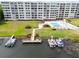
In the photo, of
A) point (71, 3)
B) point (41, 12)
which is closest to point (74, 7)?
point (71, 3)

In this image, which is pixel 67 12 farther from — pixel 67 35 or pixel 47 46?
pixel 47 46

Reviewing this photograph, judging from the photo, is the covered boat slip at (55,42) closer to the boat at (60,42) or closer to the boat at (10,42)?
the boat at (60,42)

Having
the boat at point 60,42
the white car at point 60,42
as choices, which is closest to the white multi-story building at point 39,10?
the boat at point 60,42

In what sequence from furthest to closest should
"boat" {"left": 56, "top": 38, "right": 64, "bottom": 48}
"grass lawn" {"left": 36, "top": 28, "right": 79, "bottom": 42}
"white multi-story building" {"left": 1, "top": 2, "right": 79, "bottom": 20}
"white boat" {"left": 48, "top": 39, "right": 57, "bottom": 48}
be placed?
1. "white multi-story building" {"left": 1, "top": 2, "right": 79, "bottom": 20}
2. "grass lawn" {"left": 36, "top": 28, "right": 79, "bottom": 42}
3. "white boat" {"left": 48, "top": 39, "right": 57, "bottom": 48}
4. "boat" {"left": 56, "top": 38, "right": 64, "bottom": 48}

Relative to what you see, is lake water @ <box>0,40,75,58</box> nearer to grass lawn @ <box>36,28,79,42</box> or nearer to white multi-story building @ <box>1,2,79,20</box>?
grass lawn @ <box>36,28,79,42</box>

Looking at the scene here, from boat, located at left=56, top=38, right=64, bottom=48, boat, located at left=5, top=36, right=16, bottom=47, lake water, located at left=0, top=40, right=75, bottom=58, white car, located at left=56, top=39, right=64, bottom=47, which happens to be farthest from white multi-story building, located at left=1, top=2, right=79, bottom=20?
lake water, located at left=0, top=40, right=75, bottom=58
